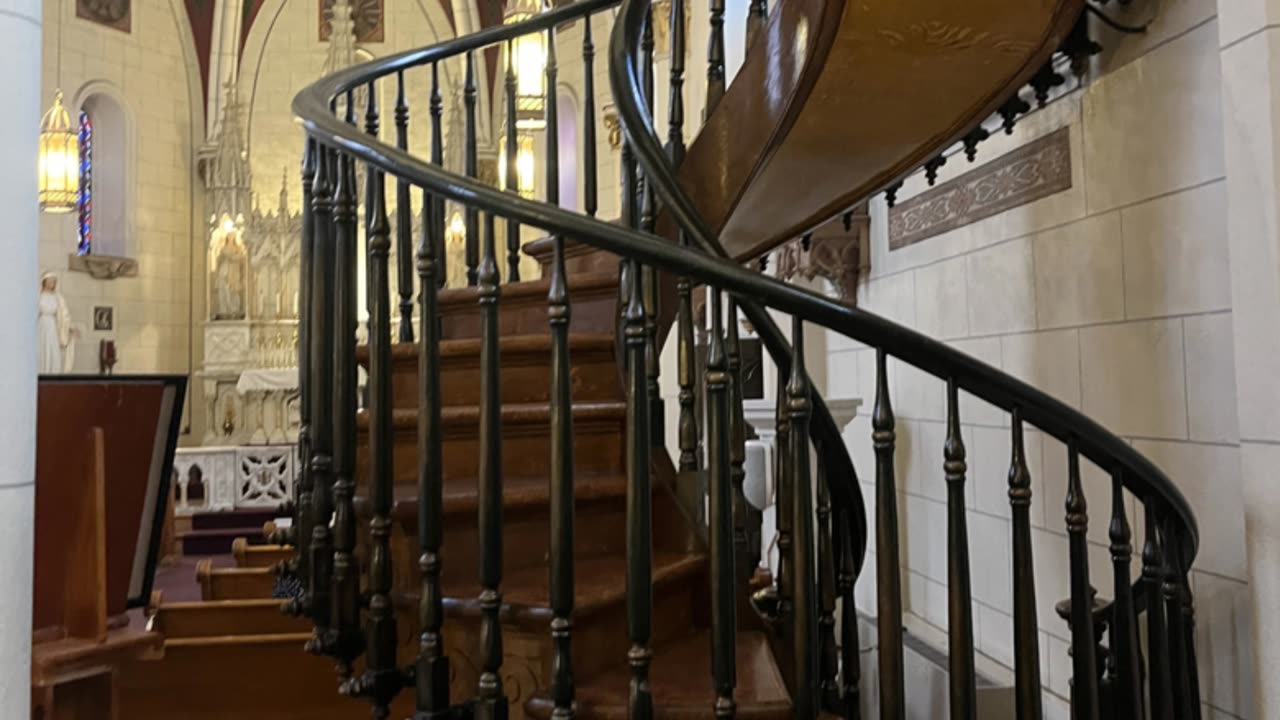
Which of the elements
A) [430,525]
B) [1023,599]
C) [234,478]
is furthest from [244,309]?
[1023,599]

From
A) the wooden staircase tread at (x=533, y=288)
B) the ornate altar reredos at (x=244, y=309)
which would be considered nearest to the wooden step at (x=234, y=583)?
the wooden staircase tread at (x=533, y=288)

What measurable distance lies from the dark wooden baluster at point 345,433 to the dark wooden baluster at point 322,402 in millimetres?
21

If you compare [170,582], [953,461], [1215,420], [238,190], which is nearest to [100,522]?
[953,461]

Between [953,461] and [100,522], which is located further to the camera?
[100,522]

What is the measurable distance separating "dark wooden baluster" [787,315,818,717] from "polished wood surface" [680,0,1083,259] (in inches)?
29.2

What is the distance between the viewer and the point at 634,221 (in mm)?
2191

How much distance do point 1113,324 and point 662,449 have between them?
1175 mm

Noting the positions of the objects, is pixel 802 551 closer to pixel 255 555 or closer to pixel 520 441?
pixel 520 441

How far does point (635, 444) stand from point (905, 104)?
120cm

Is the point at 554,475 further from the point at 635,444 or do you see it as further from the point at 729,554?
the point at 729,554

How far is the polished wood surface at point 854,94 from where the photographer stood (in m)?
1.85

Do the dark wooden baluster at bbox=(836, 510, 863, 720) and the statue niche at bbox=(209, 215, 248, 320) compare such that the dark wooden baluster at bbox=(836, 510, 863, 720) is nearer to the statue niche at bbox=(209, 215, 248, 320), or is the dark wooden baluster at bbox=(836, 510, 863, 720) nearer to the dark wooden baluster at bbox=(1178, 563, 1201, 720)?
the dark wooden baluster at bbox=(1178, 563, 1201, 720)

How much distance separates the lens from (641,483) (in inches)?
56.1

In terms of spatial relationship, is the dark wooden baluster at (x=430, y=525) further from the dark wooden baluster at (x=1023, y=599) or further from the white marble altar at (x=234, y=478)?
the white marble altar at (x=234, y=478)
